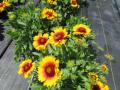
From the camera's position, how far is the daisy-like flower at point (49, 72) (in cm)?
275

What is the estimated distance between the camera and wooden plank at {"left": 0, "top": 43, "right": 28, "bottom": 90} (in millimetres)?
3990

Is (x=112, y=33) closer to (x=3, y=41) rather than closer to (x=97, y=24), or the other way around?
(x=97, y=24)

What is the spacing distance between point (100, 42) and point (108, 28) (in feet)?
2.25

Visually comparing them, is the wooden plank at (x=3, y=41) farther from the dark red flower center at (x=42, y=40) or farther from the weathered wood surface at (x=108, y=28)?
the weathered wood surface at (x=108, y=28)

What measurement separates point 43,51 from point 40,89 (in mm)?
448

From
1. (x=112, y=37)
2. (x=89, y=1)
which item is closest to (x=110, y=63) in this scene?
(x=112, y=37)

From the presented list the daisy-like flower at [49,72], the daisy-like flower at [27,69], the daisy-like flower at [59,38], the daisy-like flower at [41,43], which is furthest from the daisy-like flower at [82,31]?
the daisy-like flower at [27,69]

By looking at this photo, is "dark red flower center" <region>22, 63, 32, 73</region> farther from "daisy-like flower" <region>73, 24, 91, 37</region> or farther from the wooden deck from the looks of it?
the wooden deck

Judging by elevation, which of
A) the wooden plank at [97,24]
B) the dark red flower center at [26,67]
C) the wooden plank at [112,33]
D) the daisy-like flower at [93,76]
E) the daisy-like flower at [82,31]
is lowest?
the wooden plank at [112,33]

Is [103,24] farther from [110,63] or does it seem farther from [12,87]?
[12,87]

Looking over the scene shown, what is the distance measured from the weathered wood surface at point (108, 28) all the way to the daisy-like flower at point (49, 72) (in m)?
1.75

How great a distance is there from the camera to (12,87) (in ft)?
13.0

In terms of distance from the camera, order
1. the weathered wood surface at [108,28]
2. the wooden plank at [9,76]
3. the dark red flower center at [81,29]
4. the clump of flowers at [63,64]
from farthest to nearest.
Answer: the weathered wood surface at [108,28]
the wooden plank at [9,76]
the dark red flower center at [81,29]
the clump of flowers at [63,64]

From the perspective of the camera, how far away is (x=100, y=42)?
217 inches
